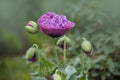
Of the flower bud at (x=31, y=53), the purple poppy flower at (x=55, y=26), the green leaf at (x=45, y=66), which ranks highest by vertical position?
the purple poppy flower at (x=55, y=26)

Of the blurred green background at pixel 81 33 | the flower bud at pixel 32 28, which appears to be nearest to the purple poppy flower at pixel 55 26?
the flower bud at pixel 32 28

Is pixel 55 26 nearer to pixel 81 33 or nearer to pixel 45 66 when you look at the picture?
pixel 45 66

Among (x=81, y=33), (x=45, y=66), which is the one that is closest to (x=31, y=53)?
(x=45, y=66)

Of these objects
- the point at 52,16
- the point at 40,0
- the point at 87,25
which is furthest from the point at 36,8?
the point at 52,16

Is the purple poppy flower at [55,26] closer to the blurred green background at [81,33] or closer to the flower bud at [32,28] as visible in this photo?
the flower bud at [32,28]

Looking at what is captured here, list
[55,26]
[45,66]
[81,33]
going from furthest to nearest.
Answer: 1. [81,33]
2. [45,66]
3. [55,26]

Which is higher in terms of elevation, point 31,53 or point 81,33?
point 81,33

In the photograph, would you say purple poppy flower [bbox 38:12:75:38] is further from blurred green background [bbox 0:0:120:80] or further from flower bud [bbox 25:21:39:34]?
blurred green background [bbox 0:0:120:80]

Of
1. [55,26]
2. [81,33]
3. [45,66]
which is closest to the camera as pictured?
[55,26]
